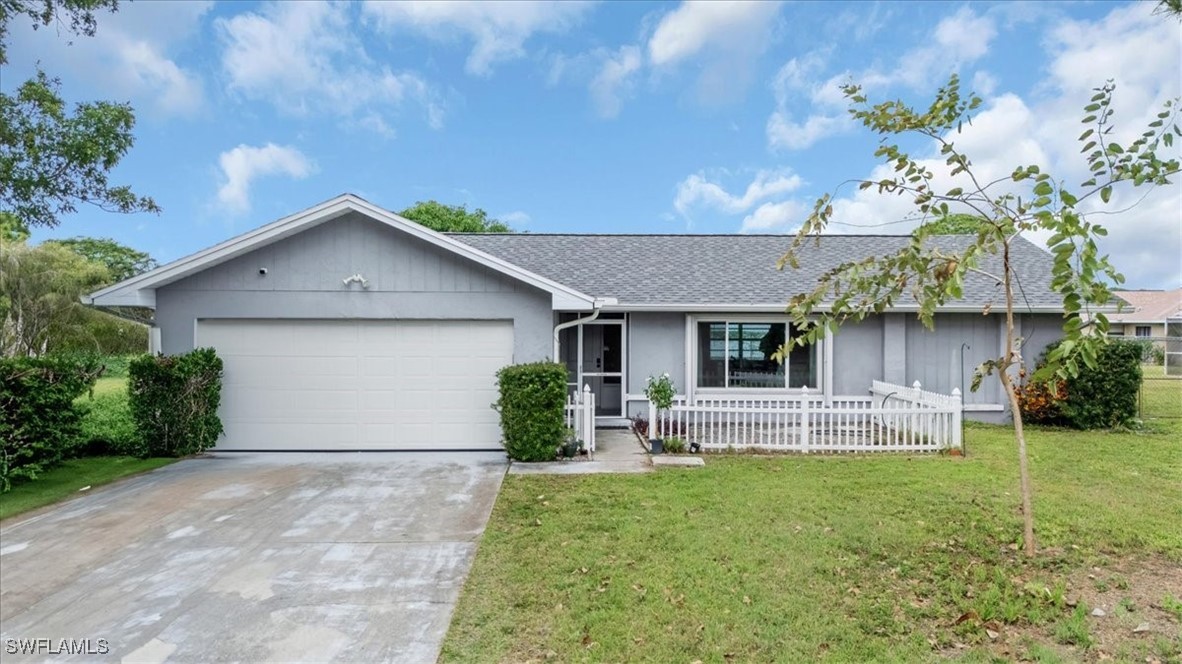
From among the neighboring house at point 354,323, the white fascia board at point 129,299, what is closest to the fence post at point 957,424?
the neighboring house at point 354,323

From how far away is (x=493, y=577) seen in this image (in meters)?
4.45

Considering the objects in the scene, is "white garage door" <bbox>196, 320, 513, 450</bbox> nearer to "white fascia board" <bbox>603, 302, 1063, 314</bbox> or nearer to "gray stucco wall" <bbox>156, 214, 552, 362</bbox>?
"gray stucco wall" <bbox>156, 214, 552, 362</bbox>

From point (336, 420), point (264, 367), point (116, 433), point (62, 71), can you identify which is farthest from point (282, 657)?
point (62, 71)

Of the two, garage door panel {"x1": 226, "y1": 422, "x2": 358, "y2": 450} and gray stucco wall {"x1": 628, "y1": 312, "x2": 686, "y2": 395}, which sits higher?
gray stucco wall {"x1": 628, "y1": 312, "x2": 686, "y2": 395}

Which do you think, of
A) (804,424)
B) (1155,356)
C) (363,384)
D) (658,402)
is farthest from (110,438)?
(1155,356)

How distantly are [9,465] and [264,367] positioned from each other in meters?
3.21

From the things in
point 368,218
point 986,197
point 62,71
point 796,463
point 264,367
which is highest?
point 62,71

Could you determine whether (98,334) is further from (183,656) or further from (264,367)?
(183,656)

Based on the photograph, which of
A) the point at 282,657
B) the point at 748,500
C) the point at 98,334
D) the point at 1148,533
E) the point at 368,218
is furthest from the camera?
the point at 98,334

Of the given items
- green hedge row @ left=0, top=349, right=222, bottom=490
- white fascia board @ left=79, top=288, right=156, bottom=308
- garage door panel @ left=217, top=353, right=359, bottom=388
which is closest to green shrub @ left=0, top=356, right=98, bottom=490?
green hedge row @ left=0, top=349, right=222, bottom=490

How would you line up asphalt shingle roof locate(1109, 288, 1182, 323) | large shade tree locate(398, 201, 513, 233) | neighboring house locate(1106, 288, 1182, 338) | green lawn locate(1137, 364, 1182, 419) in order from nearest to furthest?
1. green lawn locate(1137, 364, 1182, 419)
2. large shade tree locate(398, 201, 513, 233)
3. neighboring house locate(1106, 288, 1182, 338)
4. asphalt shingle roof locate(1109, 288, 1182, 323)

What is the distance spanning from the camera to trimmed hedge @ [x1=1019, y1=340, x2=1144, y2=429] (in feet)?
36.1

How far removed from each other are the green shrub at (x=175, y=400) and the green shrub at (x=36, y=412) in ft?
2.68

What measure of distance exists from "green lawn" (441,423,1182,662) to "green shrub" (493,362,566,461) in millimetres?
890
